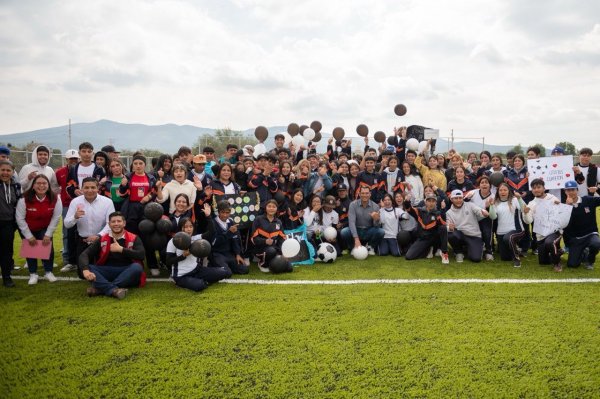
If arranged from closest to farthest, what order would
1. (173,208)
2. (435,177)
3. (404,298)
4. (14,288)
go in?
(404,298)
(14,288)
(173,208)
(435,177)

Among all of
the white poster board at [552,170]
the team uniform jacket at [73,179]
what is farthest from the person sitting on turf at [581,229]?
the team uniform jacket at [73,179]

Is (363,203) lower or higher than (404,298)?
higher

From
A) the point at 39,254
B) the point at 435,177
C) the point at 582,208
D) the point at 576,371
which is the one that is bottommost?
the point at 576,371

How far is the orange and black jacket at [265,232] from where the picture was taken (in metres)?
7.38

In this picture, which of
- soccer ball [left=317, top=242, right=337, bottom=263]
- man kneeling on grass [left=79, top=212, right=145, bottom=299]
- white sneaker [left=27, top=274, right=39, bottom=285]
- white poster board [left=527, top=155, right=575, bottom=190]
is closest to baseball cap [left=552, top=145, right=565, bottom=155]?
white poster board [left=527, top=155, right=575, bottom=190]

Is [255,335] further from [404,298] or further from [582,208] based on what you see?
[582,208]

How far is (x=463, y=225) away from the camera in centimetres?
806

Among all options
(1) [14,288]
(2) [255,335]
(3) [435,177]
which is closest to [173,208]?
(1) [14,288]

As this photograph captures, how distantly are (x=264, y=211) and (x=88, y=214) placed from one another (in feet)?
10.2

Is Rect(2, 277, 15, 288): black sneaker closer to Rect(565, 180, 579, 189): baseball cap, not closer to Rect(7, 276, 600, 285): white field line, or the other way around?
Rect(7, 276, 600, 285): white field line

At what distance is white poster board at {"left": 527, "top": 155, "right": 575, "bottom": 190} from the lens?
7.77m

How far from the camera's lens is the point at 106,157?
7395 mm

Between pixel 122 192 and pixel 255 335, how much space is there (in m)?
4.03

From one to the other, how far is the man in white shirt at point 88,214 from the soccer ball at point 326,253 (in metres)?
3.89
